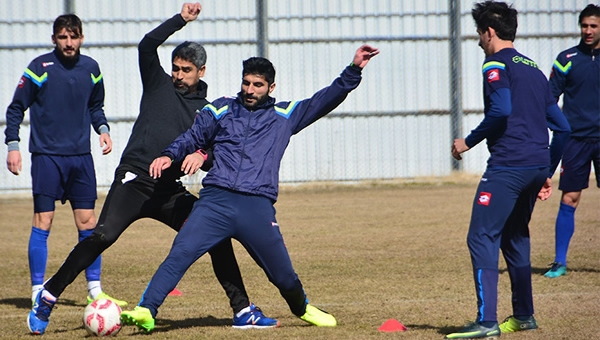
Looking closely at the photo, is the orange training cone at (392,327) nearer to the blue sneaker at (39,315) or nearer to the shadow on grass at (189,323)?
the shadow on grass at (189,323)

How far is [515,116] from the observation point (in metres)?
5.72

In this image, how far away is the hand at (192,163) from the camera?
234 inches

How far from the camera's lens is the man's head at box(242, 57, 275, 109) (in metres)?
6.21

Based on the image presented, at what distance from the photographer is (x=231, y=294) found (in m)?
6.56

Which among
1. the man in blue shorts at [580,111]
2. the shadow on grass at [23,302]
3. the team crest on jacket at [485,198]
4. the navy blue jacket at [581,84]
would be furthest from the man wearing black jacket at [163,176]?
the navy blue jacket at [581,84]

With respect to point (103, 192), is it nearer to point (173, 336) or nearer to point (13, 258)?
point (13, 258)

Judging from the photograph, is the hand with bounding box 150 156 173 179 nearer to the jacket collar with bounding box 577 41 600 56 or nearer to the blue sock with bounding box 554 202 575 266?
the blue sock with bounding box 554 202 575 266

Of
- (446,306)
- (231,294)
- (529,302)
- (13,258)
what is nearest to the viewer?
(529,302)

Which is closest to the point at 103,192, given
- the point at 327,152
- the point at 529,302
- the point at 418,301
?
the point at 327,152

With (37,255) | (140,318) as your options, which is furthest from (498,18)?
(37,255)

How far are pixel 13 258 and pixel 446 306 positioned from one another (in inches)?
225

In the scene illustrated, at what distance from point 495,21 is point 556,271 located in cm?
364

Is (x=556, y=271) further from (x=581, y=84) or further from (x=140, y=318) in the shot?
(x=140, y=318)

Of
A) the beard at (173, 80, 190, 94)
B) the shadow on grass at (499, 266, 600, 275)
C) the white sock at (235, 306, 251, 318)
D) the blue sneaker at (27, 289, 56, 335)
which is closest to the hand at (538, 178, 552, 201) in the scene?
the white sock at (235, 306, 251, 318)
